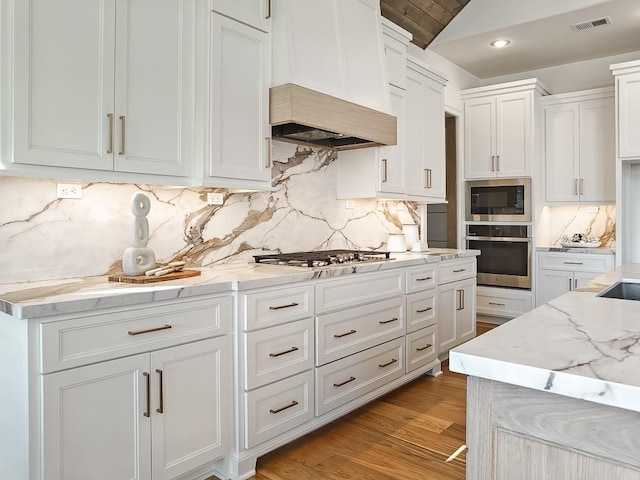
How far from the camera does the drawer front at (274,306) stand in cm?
224

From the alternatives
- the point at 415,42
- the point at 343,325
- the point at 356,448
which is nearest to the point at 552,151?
the point at 415,42

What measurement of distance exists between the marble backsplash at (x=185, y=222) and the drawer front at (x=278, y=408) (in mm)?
849

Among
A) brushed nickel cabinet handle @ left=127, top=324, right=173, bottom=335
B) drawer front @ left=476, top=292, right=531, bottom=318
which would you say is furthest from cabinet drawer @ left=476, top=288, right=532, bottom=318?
brushed nickel cabinet handle @ left=127, top=324, right=173, bottom=335

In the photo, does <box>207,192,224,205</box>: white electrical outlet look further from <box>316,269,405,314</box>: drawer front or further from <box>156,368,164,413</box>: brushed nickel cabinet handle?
<box>156,368,164,413</box>: brushed nickel cabinet handle

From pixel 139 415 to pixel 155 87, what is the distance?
138 cm

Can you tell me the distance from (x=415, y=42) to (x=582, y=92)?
6.11 feet

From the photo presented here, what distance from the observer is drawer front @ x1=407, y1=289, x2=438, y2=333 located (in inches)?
134

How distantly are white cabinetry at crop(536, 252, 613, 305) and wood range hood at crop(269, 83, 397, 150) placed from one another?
8.34ft

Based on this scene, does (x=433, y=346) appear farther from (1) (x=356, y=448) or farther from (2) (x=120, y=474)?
(2) (x=120, y=474)

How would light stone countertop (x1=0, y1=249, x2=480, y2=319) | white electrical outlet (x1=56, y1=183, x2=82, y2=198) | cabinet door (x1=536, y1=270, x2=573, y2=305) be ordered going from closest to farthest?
light stone countertop (x1=0, y1=249, x2=480, y2=319) < white electrical outlet (x1=56, y1=183, x2=82, y2=198) < cabinet door (x1=536, y1=270, x2=573, y2=305)

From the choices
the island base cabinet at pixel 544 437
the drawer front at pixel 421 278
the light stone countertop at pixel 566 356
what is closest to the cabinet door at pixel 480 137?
the drawer front at pixel 421 278

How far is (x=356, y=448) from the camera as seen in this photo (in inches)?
101

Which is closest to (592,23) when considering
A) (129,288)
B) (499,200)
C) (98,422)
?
(499,200)

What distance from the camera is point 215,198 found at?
284cm
